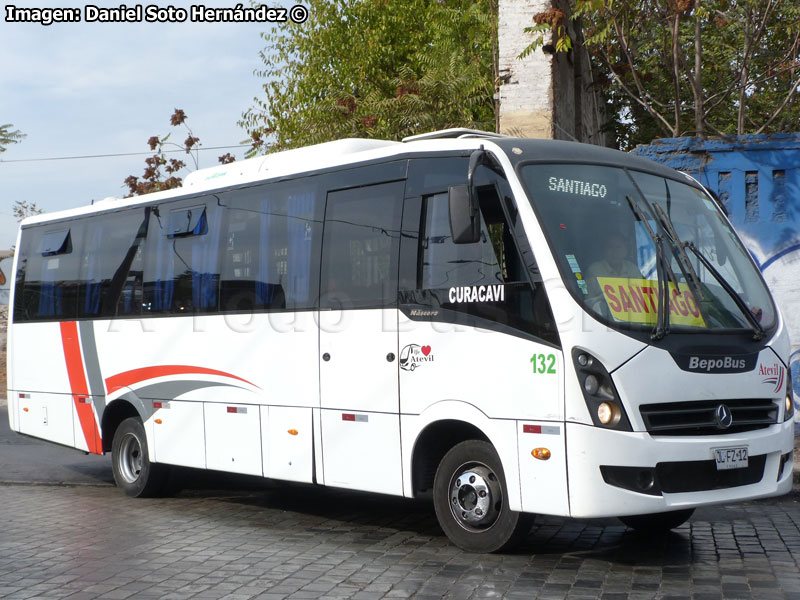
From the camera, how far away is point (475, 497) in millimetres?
7145

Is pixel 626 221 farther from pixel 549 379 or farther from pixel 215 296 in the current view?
pixel 215 296

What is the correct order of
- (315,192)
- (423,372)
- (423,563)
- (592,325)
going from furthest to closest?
(315,192)
(423,372)
(423,563)
(592,325)

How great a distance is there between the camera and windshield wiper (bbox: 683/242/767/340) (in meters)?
7.14

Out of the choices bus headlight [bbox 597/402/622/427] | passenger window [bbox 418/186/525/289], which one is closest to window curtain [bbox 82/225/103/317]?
passenger window [bbox 418/186/525/289]

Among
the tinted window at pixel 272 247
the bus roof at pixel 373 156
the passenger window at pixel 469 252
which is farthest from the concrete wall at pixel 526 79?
the passenger window at pixel 469 252

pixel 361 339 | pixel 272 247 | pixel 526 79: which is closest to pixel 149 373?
pixel 272 247

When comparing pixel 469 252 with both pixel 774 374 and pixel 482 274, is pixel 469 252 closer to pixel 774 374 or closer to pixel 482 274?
pixel 482 274

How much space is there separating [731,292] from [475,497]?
233 cm

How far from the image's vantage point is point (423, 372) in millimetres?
→ 7375

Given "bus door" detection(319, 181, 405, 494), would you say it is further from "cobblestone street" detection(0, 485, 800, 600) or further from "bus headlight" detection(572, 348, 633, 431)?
"bus headlight" detection(572, 348, 633, 431)

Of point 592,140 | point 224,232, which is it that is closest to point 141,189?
point 592,140

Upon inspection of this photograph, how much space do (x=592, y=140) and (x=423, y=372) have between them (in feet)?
→ 45.4

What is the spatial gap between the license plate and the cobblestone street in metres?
0.67

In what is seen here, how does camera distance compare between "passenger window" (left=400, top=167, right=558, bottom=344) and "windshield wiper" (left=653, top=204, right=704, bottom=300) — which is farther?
"windshield wiper" (left=653, top=204, right=704, bottom=300)
